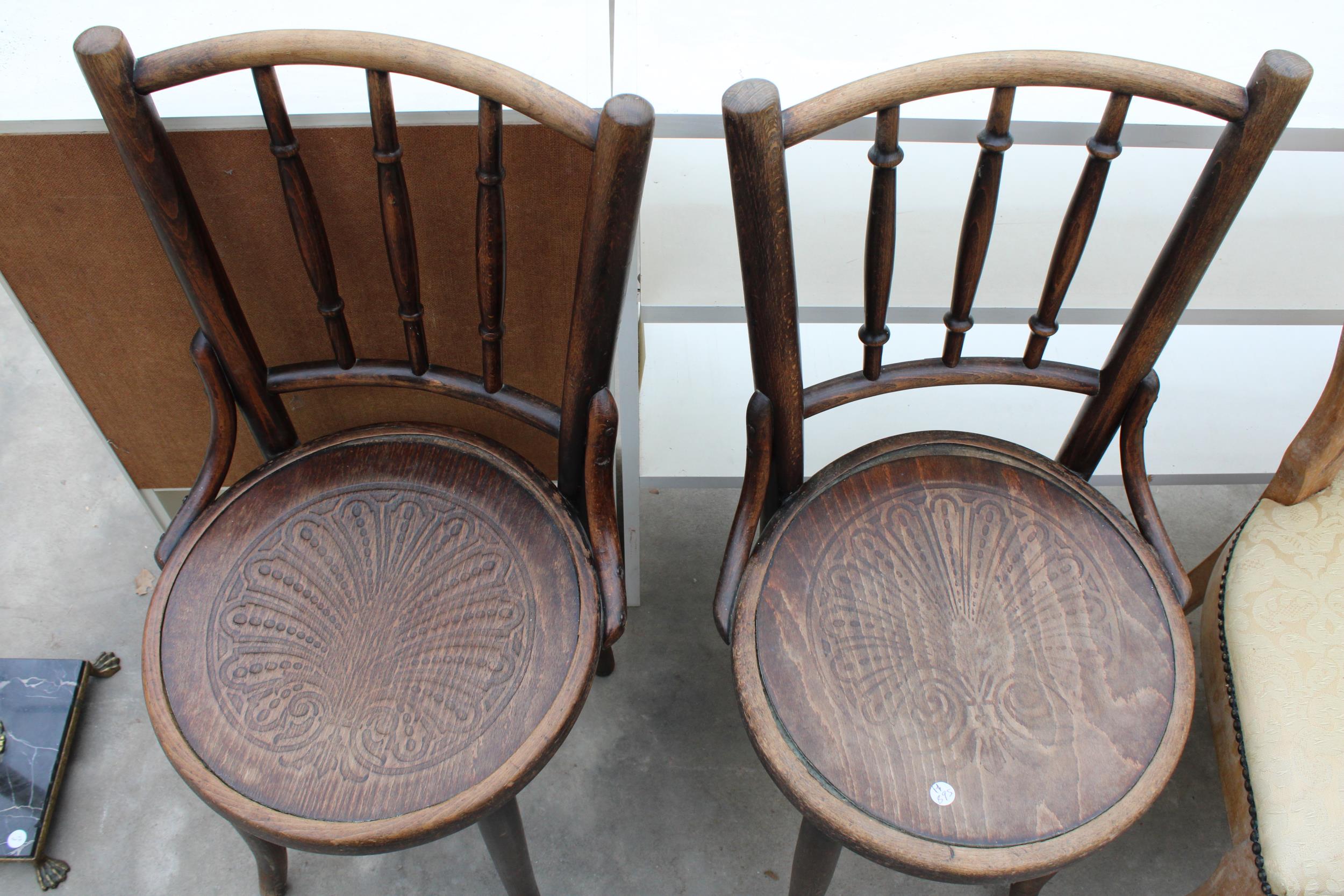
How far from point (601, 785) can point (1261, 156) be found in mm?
940

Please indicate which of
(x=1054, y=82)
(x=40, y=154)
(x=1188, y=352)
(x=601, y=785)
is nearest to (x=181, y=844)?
(x=601, y=785)

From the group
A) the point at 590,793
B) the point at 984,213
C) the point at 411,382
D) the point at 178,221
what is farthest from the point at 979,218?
the point at 590,793

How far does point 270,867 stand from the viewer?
947 mm

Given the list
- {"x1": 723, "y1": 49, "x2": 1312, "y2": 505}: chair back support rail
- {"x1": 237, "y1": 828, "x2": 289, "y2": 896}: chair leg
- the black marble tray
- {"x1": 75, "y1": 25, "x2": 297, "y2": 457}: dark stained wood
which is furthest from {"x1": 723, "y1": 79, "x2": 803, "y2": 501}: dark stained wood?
the black marble tray

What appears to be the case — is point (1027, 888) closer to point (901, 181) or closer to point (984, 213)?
point (984, 213)

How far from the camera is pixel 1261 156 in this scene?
66 centimetres

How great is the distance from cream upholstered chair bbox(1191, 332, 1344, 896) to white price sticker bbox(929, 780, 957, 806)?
0.96ft

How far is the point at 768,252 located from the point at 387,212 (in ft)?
0.98

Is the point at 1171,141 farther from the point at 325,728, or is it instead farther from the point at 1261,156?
the point at 325,728

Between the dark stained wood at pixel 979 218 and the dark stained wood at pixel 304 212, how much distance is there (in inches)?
20.3

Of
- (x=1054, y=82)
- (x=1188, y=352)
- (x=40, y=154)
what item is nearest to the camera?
(x=1054, y=82)

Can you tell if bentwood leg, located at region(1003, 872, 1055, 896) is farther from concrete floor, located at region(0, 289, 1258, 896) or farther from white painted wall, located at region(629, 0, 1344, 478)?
white painted wall, located at region(629, 0, 1344, 478)

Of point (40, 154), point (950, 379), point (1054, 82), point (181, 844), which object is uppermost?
point (1054, 82)

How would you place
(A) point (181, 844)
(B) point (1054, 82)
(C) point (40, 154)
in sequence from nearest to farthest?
(B) point (1054, 82)
(C) point (40, 154)
(A) point (181, 844)
